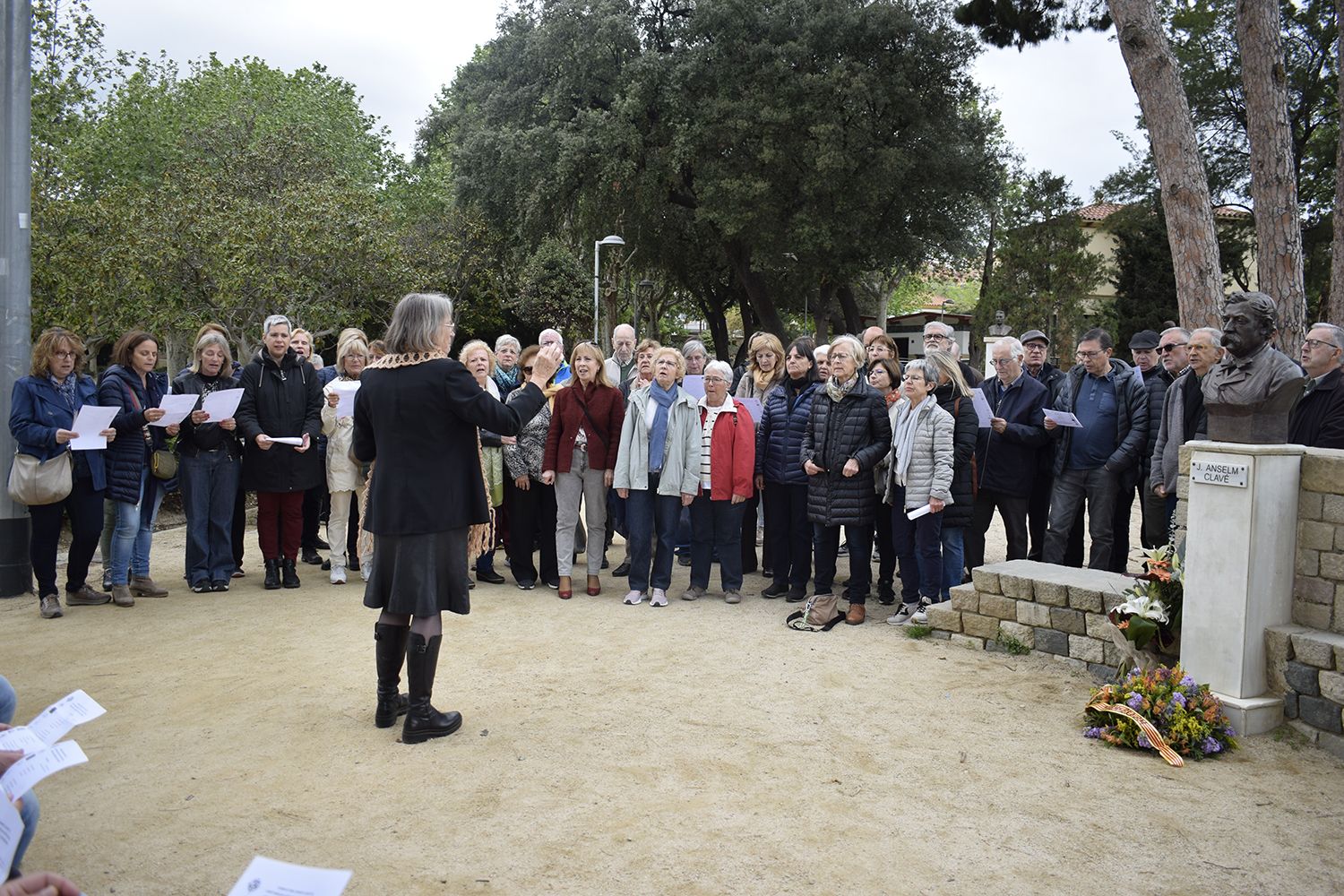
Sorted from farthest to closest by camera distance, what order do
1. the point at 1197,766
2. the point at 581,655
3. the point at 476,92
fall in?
1. the point at 476,92
2. the point at 581,655
3. the point at 1197,766

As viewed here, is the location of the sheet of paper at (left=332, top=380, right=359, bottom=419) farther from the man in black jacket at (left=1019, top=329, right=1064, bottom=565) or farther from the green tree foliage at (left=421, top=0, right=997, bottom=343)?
the green tree foliage at (left=421, top=0, right=997, bottom=343)

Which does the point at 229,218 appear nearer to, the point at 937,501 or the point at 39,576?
the point at 39,576

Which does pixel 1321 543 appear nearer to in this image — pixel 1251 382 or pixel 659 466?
pixel 1251 382

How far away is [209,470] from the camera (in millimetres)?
7496

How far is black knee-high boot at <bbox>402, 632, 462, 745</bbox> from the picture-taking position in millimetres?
4469

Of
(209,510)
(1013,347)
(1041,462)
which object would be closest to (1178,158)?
(1013,347)

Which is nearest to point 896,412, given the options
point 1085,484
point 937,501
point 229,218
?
point 937,501

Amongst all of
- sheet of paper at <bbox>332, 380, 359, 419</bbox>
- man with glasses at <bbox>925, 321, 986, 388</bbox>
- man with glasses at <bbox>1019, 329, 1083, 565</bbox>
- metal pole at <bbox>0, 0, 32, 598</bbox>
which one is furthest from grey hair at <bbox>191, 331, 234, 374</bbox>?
man with glasses at <bbox>1019, 329, 1083, 565</bbox>

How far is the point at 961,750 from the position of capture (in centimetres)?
458

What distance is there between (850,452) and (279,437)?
423 centimetres

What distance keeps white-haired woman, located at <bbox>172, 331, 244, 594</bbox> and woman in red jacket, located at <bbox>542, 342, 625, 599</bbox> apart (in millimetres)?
2333

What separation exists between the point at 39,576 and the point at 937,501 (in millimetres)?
6029

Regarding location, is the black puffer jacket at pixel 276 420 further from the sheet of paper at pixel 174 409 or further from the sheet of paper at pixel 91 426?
the sheet of paper at pixel 91 426

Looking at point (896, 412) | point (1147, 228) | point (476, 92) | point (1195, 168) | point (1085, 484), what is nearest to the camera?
point (896, 412)
